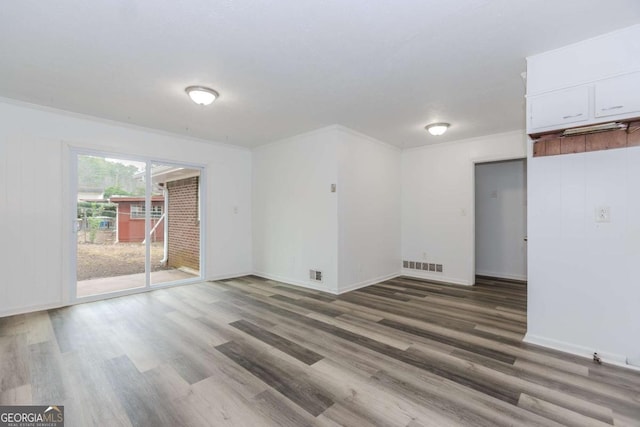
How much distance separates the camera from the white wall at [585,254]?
232 cm

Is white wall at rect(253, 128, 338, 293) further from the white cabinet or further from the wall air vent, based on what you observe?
the wall air vent

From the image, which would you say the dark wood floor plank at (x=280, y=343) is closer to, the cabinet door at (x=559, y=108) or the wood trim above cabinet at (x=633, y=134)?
the cabinet door at (x=559, y=108)

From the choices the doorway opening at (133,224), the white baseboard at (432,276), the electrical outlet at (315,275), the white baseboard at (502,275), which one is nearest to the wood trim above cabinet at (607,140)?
the white baseboard at (432,276)

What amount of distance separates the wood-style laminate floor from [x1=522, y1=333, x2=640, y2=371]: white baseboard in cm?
8

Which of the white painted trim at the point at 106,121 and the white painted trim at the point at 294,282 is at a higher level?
the white painted trim at the point at 106,121

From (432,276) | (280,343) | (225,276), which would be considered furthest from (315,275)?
(432,276)

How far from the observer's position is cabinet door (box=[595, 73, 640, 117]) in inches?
85.3

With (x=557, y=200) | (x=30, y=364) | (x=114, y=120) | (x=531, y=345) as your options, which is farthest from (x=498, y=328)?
(x=114, y=120)

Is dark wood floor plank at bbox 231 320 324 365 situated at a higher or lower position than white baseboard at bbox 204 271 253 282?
lower

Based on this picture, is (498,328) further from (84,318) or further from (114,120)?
(114,120)

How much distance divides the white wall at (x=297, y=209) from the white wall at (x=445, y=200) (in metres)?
2.14

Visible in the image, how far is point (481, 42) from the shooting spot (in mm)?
2395

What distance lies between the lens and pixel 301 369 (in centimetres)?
234

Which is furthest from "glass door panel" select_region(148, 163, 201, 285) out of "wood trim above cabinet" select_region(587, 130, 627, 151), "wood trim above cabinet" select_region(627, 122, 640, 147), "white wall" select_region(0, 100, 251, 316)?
"wood trim above cabinet" select_region(627, 122, 640, 147)
